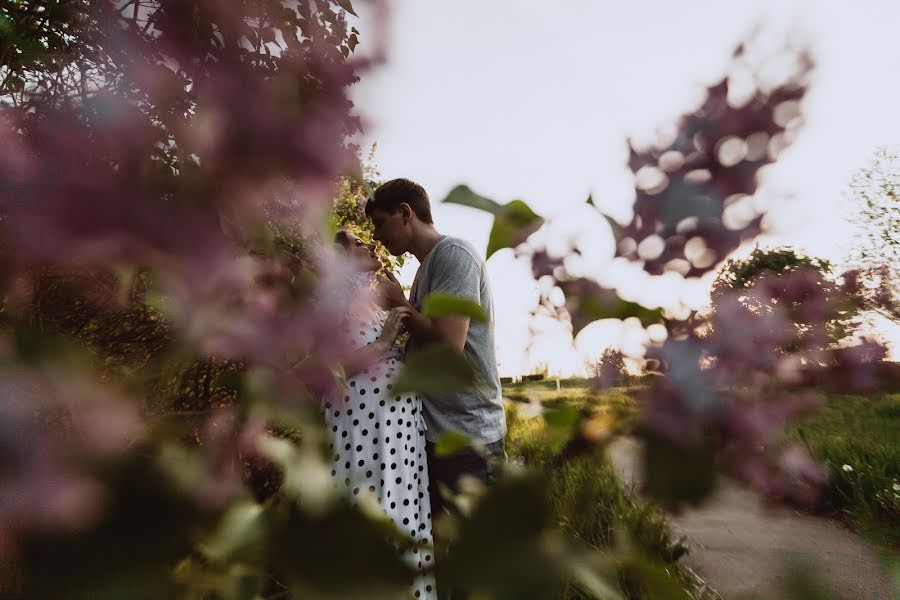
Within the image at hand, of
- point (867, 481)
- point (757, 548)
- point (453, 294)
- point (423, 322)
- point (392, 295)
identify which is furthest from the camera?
point (867, 481)

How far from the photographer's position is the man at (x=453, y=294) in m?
1.06

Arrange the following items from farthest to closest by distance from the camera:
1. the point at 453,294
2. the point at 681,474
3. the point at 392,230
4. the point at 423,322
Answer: the point at 392,230 → the point at 453,294 → the point at 423,322 → the point at 681,474

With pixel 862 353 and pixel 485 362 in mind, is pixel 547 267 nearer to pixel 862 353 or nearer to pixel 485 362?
pixel 862 353

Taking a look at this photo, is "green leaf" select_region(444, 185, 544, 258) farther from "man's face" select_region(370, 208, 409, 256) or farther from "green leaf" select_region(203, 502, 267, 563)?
"man's face" select_region(370, 208, 409, 256)

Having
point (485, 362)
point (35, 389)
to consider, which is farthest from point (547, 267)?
point (485, 362)

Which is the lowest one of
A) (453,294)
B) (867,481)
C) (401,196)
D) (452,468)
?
(867,481)

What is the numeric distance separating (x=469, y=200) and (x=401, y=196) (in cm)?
108

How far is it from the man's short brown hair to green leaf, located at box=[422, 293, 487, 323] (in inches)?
41.2

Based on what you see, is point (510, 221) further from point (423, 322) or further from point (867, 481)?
point (867, 481)

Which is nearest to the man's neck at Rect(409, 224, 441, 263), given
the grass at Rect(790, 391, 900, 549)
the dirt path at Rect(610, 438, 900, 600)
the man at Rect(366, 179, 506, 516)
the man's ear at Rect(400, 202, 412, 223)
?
the man at Rect(366, 179, 506, 516)

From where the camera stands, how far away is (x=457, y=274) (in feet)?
3.47

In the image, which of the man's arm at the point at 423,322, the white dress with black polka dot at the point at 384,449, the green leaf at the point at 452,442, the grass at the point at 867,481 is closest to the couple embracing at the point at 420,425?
the white dress with black polka dot at the point at 384,449

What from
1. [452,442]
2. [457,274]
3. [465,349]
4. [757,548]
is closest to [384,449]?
[465,349]

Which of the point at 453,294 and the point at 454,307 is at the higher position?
the point at 453,294
